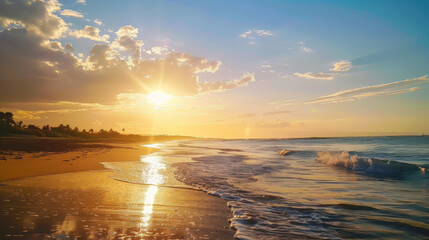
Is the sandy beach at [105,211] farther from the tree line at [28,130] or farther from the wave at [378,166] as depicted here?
the tree line at [28,130]

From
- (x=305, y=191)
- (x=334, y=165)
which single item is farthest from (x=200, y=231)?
(x=334, y=165)

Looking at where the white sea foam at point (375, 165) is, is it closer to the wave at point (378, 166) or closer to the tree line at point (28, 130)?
the wave at point (378, 166)

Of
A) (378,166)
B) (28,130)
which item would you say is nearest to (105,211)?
(378,166)

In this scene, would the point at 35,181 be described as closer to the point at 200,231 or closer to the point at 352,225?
the point at 200,231

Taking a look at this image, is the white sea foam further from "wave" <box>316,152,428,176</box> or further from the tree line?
the tree line

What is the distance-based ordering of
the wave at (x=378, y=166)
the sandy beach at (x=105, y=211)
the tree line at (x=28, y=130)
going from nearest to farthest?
the sandy beach at (x=105, y=211)
the wave at (x=378, y=166)
the tree line at (x=28, y=130)

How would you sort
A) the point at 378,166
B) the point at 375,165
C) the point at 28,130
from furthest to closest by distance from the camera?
the point at 28,130
the point at 375,165
the point at 378,166

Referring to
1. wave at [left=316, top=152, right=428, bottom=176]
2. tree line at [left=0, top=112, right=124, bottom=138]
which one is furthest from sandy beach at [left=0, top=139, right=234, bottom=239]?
tree line at [left=0, top=112, right=124, bottom=138]

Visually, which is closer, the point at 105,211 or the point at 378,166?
the point at 105,211

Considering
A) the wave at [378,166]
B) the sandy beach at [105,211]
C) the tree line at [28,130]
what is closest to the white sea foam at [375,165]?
the wave at [378,166]

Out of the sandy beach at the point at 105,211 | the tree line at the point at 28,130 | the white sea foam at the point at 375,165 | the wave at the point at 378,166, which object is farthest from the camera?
the tree line at the point at 28,130

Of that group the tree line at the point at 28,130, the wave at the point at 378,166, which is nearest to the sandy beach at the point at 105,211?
the wave at the point at 378,166

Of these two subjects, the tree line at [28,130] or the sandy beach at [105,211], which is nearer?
the sandy beach at [105,211]

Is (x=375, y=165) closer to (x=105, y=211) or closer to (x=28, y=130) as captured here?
(x=105, y=211)
